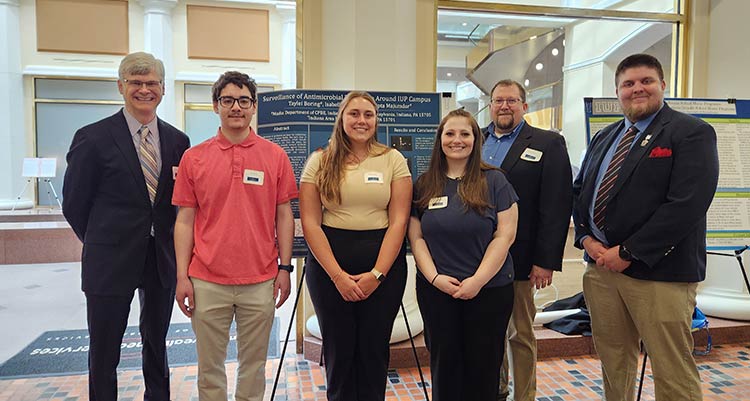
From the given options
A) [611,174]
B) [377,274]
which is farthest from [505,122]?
[377,274]

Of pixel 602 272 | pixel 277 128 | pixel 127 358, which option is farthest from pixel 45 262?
pixel 602 272

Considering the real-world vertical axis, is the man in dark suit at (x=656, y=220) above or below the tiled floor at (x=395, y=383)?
above

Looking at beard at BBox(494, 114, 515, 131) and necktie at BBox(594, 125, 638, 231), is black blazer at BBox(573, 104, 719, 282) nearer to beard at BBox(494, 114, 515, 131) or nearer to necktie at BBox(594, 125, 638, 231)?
necktie at BBox(594, 125, 638, 231)

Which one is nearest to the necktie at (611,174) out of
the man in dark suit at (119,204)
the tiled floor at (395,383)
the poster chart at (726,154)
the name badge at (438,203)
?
the name badge at (438,203)

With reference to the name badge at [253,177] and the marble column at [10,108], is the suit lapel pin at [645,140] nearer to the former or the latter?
the name badge at [253,177]

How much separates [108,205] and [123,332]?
21.6 inches

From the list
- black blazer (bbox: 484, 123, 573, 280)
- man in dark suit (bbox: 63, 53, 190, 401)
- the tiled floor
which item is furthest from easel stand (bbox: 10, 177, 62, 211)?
black blazer (bbox: 484, 123, 573, 280)

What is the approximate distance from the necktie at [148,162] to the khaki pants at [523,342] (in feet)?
5.43

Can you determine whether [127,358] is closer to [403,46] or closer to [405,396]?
[405,396]

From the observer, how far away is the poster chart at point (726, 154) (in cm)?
297

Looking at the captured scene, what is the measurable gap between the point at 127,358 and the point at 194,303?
181 centimetres

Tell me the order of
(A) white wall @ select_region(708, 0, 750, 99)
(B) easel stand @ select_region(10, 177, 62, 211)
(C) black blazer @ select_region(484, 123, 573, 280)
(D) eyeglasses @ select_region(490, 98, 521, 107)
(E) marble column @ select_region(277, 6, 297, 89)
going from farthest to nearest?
1. (E) marble column @ select_region(277, 6, 297, 89)
2. (B) easel stand @ select_region(10, 177, 62, 211)
3. (A) white wall @ select_region(708, 0, 750, 99)
4. (D) eyeglasses @ select_region(490, 98, 521, 107)
5. (C) black blazer @ select_region(484, 123, 573, 280)

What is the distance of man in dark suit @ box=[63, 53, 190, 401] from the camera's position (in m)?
1.90

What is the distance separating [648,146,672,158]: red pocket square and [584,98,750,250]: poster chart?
1117 mm
